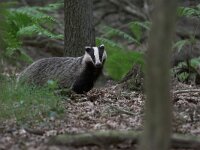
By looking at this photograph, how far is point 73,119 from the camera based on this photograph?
639 cm

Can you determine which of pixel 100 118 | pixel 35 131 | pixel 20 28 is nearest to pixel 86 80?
pixel 100 118

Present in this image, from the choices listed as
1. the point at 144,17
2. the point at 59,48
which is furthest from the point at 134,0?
the point at 59,48

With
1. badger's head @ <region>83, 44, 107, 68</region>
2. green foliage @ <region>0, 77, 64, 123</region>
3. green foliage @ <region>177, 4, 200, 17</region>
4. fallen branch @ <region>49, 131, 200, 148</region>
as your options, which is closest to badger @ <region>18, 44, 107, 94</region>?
badger's head @ <region>83, 44, 107, 68</region>

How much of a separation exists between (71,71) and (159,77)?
16.4 ft

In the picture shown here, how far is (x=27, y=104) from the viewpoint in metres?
6.54

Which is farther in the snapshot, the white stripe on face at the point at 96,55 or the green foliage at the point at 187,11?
the green foliage at the point at 187,11

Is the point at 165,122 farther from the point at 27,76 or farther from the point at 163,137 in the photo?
the point at 27,76

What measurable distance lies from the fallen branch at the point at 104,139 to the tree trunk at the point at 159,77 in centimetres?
96

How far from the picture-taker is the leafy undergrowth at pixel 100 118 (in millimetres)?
5524

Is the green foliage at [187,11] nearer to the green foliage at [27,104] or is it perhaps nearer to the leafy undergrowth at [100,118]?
the leafy undergrowth at [100,118]

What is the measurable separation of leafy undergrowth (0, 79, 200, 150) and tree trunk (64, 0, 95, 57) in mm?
1249

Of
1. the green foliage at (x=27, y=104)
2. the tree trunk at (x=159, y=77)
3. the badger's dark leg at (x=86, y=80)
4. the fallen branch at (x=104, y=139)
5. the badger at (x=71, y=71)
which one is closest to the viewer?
the tree trunk at (x=159, y=77)

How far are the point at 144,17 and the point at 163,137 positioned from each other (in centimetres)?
1256

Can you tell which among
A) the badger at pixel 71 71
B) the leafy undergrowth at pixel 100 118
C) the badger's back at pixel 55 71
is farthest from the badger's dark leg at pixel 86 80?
the leafy undergrowth at pixel 100 118
